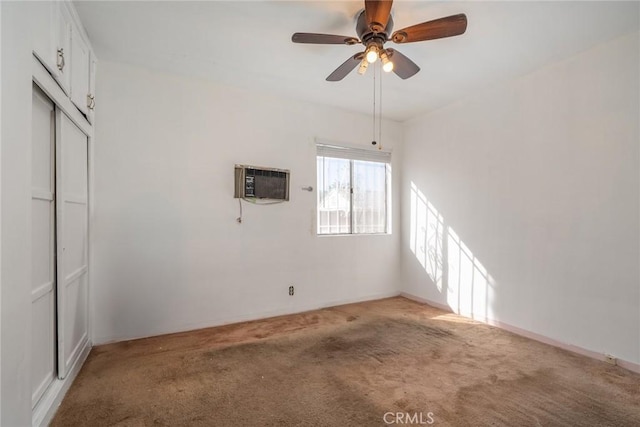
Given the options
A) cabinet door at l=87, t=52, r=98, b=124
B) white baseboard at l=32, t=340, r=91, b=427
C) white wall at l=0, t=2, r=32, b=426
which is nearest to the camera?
white wall at l=0, t=2, r=32, b=426

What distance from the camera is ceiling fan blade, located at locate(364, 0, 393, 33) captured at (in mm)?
1685

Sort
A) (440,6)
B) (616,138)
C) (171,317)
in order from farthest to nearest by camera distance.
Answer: (171,317) → (616,138) → (440,6)

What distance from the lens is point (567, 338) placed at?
8.56ft

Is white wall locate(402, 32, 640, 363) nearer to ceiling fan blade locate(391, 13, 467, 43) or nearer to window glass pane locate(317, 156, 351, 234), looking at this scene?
window glass pane locate(317, 156, 351, 234)

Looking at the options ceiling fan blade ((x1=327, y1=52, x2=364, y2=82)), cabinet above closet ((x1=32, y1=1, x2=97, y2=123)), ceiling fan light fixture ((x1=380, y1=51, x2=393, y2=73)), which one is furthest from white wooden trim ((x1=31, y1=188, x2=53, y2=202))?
ceiling fan light fixture ((x1=380, y1=51, x2=393, y2=73))

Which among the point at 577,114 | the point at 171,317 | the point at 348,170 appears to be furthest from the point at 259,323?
the point at 577,114

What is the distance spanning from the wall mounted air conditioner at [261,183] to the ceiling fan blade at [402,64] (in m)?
1.68

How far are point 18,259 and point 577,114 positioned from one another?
12.9 feet

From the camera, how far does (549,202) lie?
2736 mm

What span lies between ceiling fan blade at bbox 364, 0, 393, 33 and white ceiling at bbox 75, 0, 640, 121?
27cm

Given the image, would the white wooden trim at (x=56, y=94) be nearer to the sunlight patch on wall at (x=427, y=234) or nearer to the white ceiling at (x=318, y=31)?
the white ceiling at (x=318, y=31)

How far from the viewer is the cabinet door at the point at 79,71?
201cm

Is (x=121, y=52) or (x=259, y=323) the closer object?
(x=121, y=52)

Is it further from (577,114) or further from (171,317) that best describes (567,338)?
(171,317)
